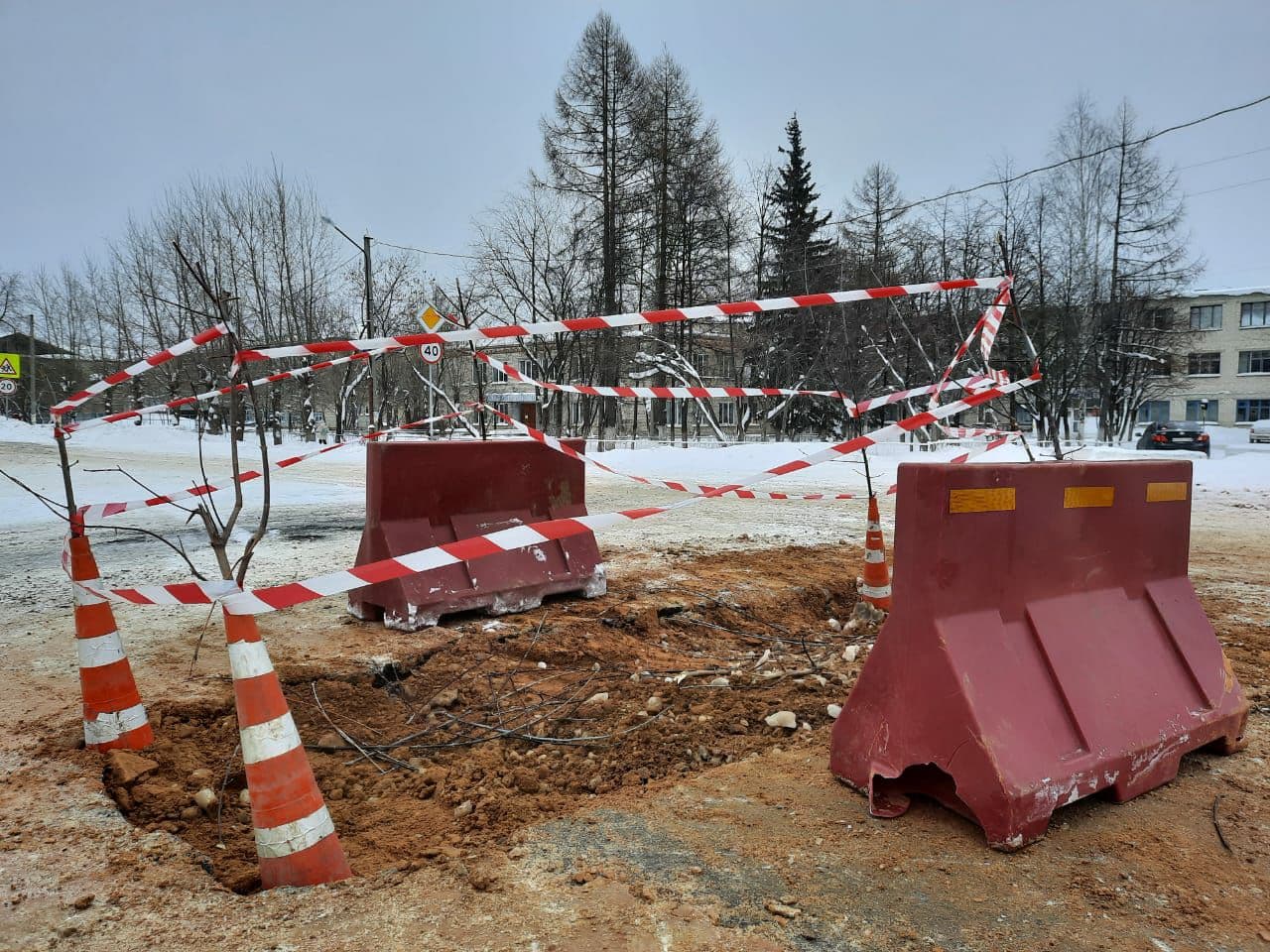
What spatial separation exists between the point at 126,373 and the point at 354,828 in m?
3.80

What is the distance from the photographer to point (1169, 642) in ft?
11.0

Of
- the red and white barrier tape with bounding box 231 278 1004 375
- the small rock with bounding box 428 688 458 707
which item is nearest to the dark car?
the red and white barrier tape with bounding box 231 278 1004 375

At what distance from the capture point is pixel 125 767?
326 cm

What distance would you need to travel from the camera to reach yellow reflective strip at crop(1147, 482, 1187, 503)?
3512mm

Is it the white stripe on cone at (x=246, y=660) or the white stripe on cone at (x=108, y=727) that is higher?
the white stripe on cone at (x=246, y=660)

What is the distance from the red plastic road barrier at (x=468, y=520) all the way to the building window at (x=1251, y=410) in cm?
7237

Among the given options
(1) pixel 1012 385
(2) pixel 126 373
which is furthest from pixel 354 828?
(1) pixel 1012 385

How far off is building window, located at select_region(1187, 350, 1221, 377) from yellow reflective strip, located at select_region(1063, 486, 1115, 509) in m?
72.6

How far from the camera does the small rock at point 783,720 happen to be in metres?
3.75

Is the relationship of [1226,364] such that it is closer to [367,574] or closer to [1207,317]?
[1207,317]

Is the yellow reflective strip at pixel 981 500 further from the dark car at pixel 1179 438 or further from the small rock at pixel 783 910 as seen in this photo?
the dark car at pixel 1179 438

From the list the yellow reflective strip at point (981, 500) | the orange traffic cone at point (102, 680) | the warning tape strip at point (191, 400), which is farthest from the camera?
the warning tape strip at point (191, 400)

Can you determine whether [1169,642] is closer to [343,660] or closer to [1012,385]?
[1012,385]

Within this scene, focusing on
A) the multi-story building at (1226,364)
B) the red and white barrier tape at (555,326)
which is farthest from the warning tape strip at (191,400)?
the multi-story building at (1226,364)
